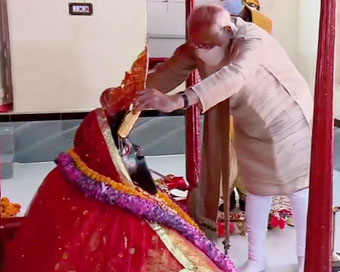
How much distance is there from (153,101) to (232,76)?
→ 0.71 ft

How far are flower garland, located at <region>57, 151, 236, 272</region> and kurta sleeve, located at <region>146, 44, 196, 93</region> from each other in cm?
34

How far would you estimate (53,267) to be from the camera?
0.63 m

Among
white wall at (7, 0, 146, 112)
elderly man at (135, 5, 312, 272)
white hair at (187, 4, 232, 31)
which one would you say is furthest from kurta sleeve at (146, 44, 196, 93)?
white wall at (7, 0, 146, 112)

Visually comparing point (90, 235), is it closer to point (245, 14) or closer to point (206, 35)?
point (206, 35)

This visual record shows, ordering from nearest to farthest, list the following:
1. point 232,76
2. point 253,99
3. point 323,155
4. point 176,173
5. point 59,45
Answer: point 323,155, point 232,76, point 253,99, point 176,173, point 59,45

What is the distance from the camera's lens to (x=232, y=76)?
0.89 m

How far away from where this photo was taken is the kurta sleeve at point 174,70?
1.00m

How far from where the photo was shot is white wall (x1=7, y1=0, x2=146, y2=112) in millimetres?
2178

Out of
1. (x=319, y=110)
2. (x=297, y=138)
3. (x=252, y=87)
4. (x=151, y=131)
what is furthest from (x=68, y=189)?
(x=151, y=131)

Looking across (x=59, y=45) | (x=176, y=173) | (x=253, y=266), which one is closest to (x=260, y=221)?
(x=253, y=266)

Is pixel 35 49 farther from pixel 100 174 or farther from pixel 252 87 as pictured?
pixel 100 174

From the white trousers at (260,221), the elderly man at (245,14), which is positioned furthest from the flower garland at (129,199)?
the elderly man at (245,14)

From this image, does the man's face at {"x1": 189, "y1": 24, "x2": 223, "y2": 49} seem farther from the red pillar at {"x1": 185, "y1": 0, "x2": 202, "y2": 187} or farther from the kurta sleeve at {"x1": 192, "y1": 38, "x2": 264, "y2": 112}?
the red pillar at {"x1": 185, "y1": 0, "x2": 202, "y2": 187}

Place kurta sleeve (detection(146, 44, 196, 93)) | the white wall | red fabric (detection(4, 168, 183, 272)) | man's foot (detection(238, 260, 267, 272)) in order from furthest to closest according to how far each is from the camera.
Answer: the white wall
man's foot (detection(238, 260, 267, 272))
kurta sleeve (detection(146, 44, 196, 93))
red fabric (detection(4, 168, 183, 272))
